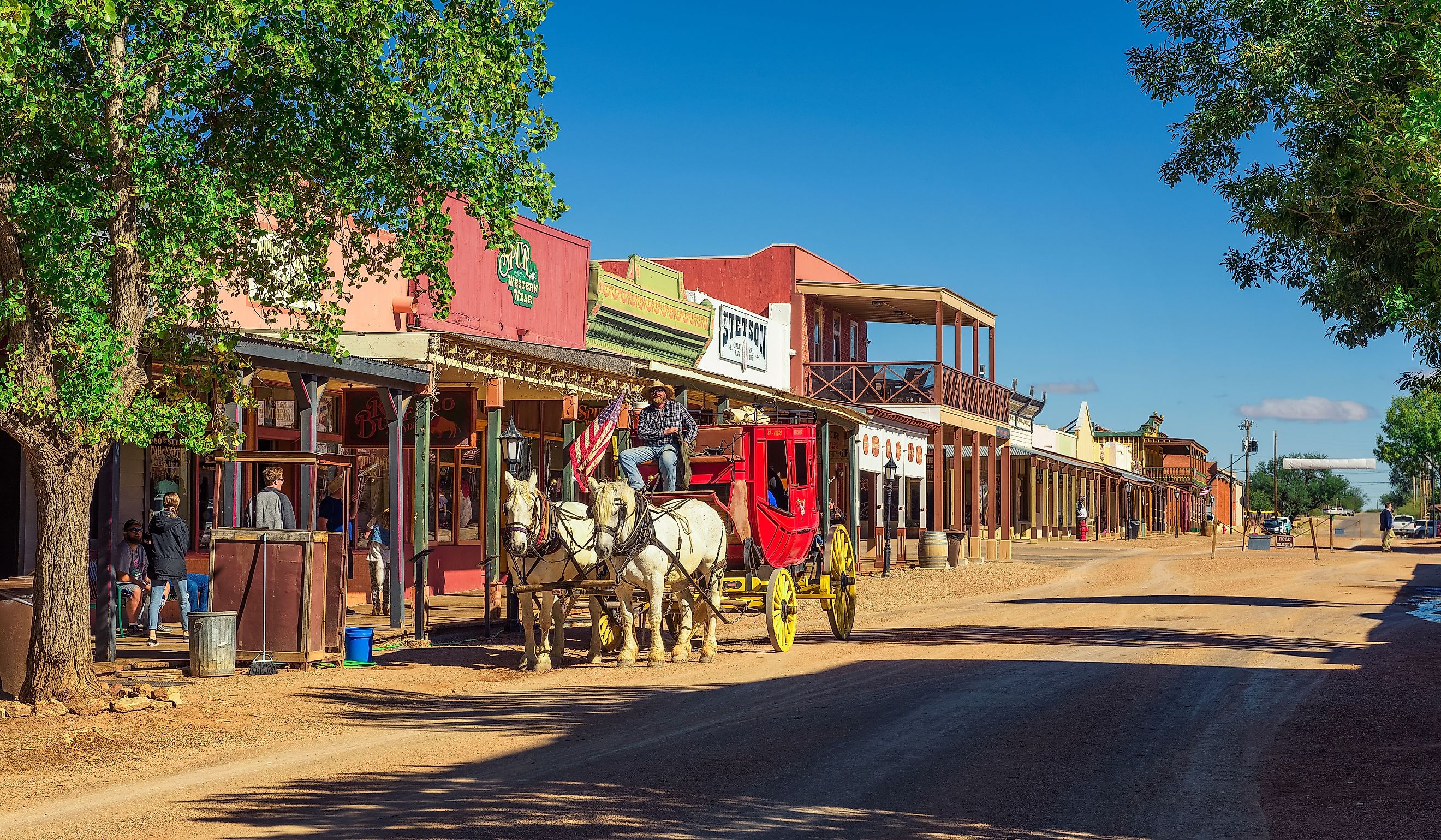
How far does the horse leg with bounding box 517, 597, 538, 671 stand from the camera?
530 inches

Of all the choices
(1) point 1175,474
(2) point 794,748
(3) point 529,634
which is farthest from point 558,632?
(1) point 1175,474

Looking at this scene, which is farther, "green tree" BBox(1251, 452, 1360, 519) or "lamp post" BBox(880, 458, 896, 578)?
"green tree" BBox(1251, 452, 1360, 519)

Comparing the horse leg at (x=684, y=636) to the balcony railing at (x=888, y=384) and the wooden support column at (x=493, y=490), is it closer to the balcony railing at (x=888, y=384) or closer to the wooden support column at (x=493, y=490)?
the wooden support column at (x=493, y=490)

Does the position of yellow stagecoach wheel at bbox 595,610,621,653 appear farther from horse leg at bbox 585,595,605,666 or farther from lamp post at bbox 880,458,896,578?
lamp post at bbox 880,458,896,578

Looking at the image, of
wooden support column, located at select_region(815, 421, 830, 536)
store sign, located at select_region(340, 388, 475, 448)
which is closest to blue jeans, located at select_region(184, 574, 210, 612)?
store sign, located at select_region(340, 388, 475, 448)

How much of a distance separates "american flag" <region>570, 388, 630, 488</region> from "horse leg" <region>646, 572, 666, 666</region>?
1164 millimetres

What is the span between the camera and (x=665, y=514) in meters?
13.7

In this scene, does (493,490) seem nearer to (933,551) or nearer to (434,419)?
(434,419)

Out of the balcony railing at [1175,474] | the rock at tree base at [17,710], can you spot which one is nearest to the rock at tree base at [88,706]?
the rock at tree base at [17,710]

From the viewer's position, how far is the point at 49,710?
10.6 meters

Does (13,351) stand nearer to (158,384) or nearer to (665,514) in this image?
(158,384)

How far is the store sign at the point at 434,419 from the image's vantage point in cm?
1852

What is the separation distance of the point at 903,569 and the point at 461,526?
12.3 metres

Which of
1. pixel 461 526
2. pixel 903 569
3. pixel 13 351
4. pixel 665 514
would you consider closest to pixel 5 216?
pixel 13 351
